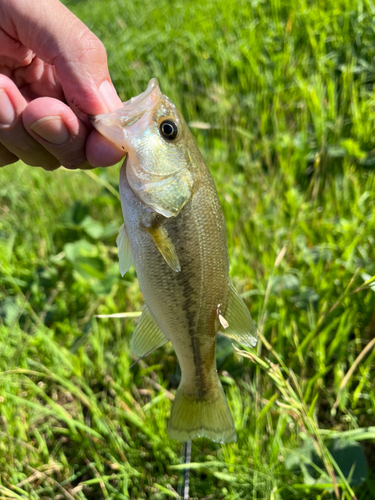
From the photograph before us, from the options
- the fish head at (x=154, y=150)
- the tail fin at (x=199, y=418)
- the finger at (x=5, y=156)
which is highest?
the finger at (x=5, y=156)

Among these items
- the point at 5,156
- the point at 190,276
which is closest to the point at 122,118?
the point at 190,276

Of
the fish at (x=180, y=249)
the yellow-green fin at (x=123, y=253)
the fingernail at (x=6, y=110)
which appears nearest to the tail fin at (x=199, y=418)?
the fish at (x=180, y=249)

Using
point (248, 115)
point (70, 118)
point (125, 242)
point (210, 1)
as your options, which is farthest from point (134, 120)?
point (210, 1)

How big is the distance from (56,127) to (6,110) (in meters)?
0.27

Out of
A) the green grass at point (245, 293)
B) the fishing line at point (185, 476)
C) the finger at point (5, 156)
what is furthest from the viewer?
the finger at point (5, 156)

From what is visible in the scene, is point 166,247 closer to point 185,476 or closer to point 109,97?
point 109,97

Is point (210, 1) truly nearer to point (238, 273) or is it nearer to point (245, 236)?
point (245, 236)

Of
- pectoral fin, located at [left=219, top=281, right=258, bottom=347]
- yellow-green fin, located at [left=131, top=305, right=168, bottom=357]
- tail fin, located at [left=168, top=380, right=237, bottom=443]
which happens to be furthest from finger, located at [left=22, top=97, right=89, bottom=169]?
tail fin, located at [left=168, top=380, right=237, bottom=443]

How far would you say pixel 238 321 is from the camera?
1.67 m

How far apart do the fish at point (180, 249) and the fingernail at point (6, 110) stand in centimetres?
42

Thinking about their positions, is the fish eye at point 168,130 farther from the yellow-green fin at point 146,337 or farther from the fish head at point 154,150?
the yellow-green fin at point 146,337

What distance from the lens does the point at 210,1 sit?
201 inches

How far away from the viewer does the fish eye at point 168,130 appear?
164 cm

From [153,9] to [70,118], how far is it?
5192mm
